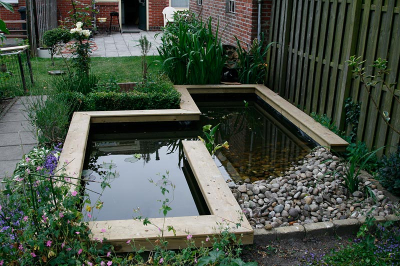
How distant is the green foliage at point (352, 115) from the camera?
16.4 ft

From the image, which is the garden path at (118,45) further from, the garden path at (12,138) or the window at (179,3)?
the garden path at (12,138)

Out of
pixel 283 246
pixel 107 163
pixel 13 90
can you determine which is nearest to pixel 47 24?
pixel 13 90

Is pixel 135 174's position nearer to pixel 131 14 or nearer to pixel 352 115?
pixel 352 115

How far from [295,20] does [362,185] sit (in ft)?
11.4

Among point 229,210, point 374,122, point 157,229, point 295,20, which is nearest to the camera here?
point 157,229

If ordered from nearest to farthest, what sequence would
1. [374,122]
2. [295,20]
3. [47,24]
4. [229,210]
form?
[229,210], [374,122], [295,20], [47,24]

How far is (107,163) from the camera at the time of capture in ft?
15.9

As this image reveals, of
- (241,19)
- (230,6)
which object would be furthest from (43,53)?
(241,19)

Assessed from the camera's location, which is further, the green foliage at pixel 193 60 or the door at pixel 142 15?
the door at pixel 142 15

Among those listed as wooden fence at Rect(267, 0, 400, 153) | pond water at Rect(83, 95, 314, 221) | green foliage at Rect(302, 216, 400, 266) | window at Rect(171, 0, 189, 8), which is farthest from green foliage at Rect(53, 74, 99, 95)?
window at Rect(171, 0, 189, 8)

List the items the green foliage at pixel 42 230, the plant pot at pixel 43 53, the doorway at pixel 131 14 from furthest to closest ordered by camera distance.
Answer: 1. the doorway at pixel 131 14
2. the plant pot at pixel 43 53
3. the green foliage at pixel 42 230

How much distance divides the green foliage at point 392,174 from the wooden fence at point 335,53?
0.40 m

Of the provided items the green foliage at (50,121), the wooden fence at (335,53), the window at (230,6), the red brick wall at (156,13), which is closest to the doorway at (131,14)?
the red brick wall at (156,13)

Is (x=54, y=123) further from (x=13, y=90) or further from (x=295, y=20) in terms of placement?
(x=295, y=20)
